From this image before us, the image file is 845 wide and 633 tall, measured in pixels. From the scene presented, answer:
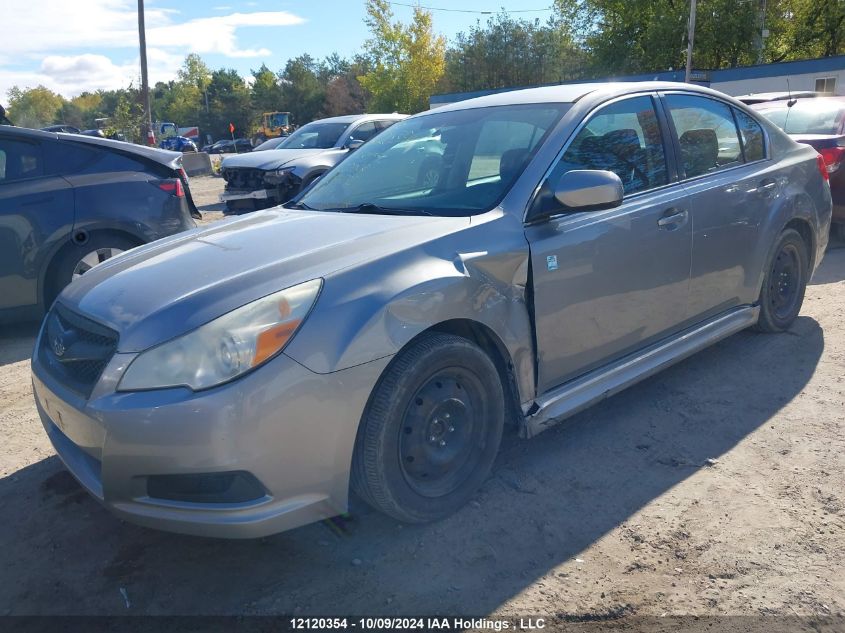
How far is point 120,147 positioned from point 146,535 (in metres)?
4.10

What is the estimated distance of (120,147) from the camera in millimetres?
6004

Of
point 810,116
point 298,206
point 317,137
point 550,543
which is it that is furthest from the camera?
point 317,137

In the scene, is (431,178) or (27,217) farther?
(27,217)

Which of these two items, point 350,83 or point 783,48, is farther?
point 350,83

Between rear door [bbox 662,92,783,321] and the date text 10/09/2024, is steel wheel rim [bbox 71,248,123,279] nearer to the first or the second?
the date text 10/09/2024

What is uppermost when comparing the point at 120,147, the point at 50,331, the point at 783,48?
the point at 783,48

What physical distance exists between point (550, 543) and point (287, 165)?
9572 millimetres

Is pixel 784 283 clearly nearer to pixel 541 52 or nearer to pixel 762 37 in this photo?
pixel 762 37

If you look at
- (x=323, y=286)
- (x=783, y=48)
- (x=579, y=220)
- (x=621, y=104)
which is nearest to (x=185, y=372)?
(x=323, y=286)

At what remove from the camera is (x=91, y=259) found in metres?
5.70

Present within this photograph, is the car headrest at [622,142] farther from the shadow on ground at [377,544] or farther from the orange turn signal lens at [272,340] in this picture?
the orange turn signal lens at [272,340]

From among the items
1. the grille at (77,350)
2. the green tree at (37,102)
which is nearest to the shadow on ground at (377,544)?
the grille at (77,350)

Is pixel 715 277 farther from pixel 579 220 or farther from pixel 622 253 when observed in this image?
pixel 579 220

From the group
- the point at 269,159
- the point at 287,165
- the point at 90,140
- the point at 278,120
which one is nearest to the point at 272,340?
the point at 90,140
